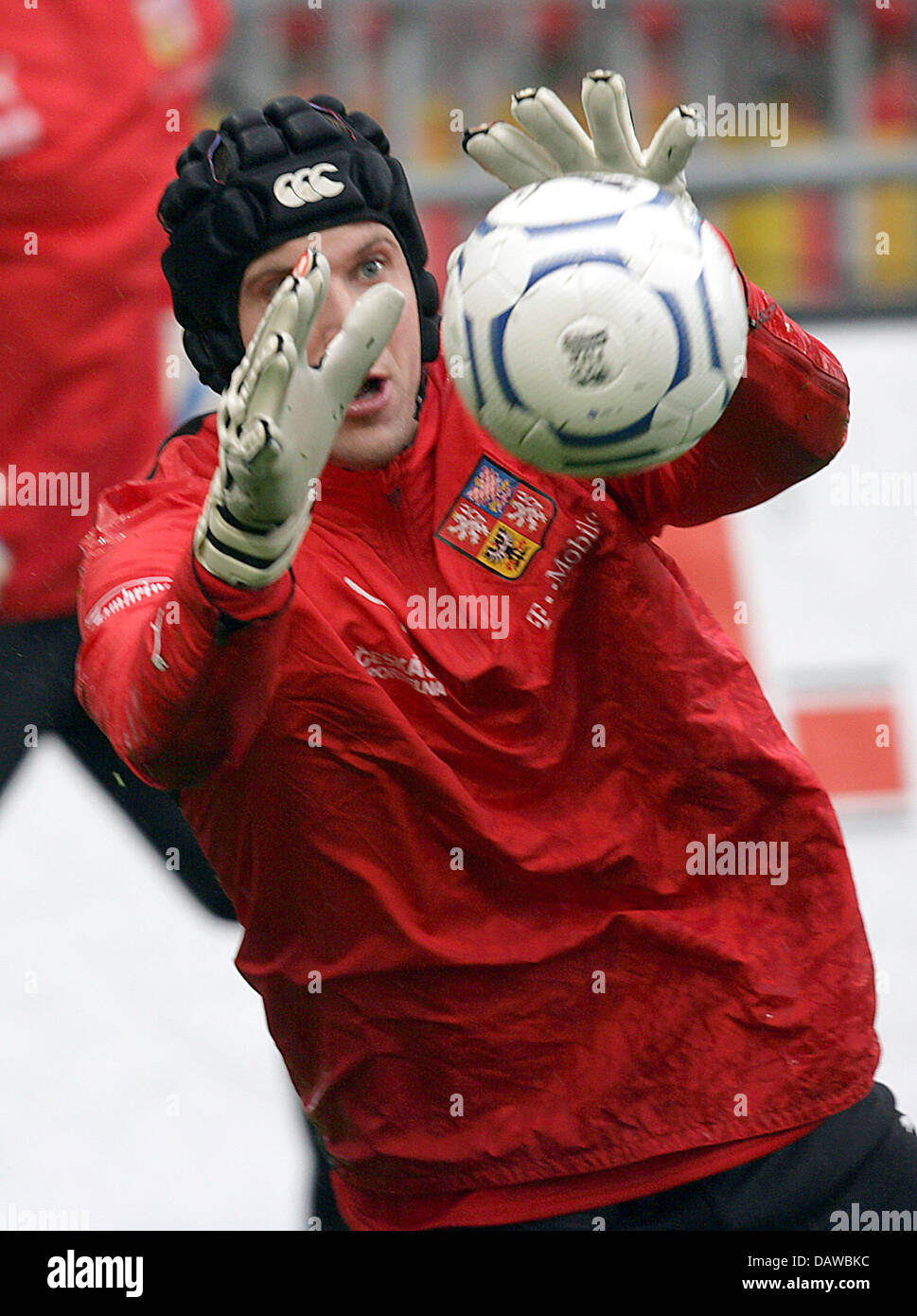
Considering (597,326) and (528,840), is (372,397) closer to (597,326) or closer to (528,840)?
(597,326)

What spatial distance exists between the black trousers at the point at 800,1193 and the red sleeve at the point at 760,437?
75 cm

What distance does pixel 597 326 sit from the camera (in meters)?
1.72

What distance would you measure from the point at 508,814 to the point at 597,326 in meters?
0.59

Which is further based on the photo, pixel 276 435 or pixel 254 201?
pixel 254 201

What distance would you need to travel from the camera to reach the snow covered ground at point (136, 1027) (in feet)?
11.0

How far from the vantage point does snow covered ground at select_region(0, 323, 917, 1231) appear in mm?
3348

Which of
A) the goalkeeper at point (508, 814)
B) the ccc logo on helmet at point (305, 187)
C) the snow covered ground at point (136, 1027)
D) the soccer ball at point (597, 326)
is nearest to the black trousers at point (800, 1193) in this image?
the goalkeeper at point (508, 814)

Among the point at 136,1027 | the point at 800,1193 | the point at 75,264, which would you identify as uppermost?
the point at 75,264

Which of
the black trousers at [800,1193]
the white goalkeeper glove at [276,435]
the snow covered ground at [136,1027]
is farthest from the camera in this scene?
the snow covered ground at [136,1027]

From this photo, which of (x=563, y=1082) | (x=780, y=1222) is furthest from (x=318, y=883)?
(x=780, y=1222)

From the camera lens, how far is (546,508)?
2.06 m

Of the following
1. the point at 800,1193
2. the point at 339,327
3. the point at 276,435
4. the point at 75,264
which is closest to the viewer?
the point at 276,435

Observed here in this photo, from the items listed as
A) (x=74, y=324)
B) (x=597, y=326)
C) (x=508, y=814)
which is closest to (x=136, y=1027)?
(x=74, y=324)

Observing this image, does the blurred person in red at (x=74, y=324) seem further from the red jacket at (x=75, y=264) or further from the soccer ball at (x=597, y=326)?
the soccer ball at (x=597, y=326)
